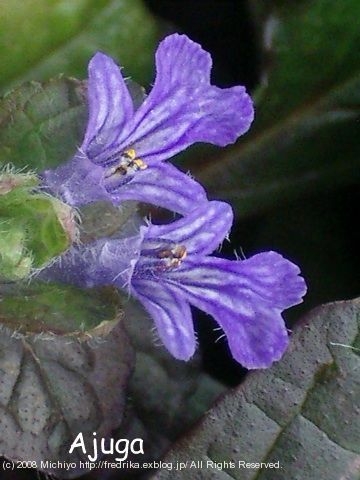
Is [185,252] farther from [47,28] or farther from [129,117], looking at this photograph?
[47,28]

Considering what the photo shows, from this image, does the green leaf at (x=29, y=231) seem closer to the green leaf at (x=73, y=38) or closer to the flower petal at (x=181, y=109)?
the flower petal at (x=181, y=109)

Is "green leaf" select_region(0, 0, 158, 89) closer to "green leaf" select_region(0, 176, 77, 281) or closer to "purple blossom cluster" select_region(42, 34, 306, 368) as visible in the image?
"purple blossom cluster" select_region(42, 34, 306, 368)

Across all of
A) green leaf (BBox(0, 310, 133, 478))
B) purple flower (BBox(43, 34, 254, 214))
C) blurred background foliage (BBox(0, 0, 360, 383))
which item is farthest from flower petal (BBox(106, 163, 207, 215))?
blurred background foliage (BBox(0, 0, 360, 383))

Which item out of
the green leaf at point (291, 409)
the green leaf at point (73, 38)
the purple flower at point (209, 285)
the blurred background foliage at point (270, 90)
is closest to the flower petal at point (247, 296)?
the purple flower at point (209, 285)

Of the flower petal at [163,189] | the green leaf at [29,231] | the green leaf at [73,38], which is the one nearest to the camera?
the green leaf at [29,231]

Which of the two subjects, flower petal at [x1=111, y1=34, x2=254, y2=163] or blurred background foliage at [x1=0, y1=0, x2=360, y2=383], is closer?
flower petal at [x1=111, y1=34, x2=254, y2=163]

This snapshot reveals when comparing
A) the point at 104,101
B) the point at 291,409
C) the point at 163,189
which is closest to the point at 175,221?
the point at 163,189
